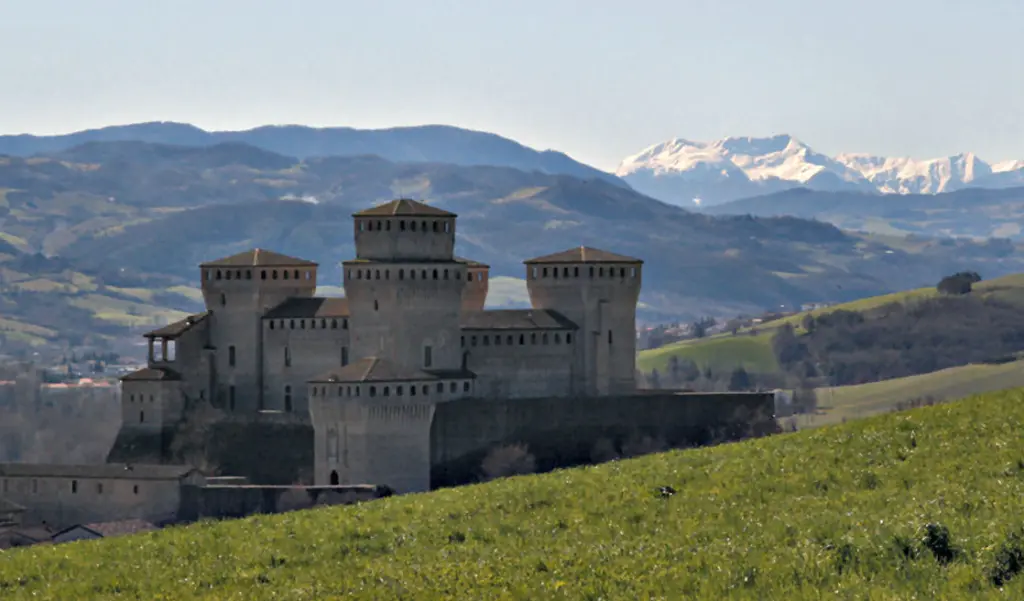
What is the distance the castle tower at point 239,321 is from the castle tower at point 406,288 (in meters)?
8.91

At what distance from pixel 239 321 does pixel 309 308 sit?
14.1 ft

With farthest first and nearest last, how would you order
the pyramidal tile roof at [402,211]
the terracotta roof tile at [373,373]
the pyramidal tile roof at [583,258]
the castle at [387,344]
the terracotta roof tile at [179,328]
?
the terracotta roof tile at [179,328]
the pyramidal tile roof at [583,258]
the pyramidal tile roof at [402,211]
the castle at [387,344]
the terracotta roof tile at [373,373]

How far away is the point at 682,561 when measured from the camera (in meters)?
44.5

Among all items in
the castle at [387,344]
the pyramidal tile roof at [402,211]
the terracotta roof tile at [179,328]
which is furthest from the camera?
the terracotta roof tile at [179,328]

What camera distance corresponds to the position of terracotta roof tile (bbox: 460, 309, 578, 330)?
4503 inches

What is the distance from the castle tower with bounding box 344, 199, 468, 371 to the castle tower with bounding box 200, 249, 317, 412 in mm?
8905

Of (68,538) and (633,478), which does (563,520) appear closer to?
(633,478)

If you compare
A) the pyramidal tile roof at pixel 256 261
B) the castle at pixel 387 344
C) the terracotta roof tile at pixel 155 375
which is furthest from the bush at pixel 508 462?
the terracotta roof tile at pixel 155 375

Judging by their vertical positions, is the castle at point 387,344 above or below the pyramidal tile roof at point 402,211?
below

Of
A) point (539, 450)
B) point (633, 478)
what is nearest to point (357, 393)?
point (539, 450)

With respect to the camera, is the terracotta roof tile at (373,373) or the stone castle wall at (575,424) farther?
the stone castle wall at (575,424)

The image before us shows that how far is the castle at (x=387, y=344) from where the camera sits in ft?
346

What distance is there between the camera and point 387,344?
110m

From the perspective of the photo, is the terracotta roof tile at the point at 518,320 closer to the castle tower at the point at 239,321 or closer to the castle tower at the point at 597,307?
the castle tower at the point at 597,307
